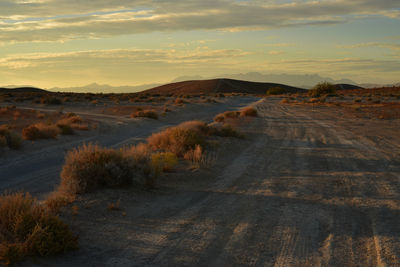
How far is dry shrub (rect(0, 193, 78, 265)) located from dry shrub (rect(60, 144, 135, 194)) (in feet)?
7.13

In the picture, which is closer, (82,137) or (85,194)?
(85,194)

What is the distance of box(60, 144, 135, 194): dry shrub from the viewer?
24.6 feet

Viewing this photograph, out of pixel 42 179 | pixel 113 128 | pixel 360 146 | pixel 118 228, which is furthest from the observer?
pixel 113 128

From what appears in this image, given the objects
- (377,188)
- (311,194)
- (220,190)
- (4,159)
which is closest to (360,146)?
(377,188)

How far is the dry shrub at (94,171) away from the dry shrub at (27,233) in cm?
217

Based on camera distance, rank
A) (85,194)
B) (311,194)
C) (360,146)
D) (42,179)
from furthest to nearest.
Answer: (360,146)
(42,179)
(311,194)
(85,194)

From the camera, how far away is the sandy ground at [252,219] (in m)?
5.00

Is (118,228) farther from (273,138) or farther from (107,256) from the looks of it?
(273,138)

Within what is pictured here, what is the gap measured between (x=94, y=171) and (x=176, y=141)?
5140 millimetres

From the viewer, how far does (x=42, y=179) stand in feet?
32.7

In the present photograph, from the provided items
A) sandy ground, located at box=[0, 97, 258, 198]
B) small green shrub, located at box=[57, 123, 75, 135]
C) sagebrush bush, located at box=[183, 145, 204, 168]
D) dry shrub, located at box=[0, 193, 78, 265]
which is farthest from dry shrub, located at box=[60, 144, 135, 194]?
small green shrub, located at box=[57, 123, 75, 135]

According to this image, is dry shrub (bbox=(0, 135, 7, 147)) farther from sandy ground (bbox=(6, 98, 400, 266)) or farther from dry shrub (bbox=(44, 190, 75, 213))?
dry shrub (bbox=(44, 190, 75, 213))

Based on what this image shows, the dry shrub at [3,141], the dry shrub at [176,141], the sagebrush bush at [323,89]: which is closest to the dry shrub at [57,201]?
the dry shrub at [176,141]

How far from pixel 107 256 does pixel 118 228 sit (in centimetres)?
101
